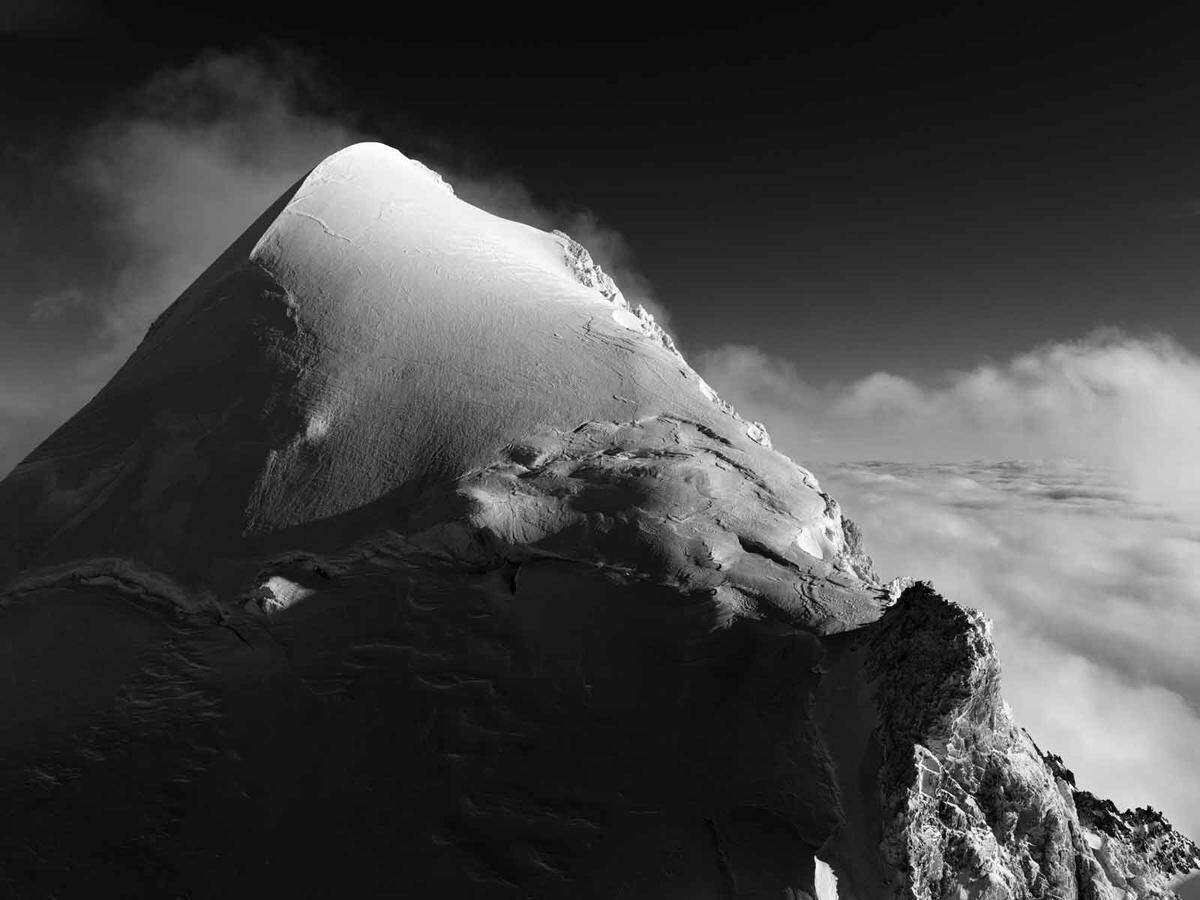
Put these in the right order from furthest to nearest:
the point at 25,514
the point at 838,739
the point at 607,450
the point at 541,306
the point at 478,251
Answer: the point at 478,251 < the point at 541,306 < the point at 25,514 < the point at 607,450 < the point at 838,739

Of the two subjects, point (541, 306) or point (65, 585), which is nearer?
point (65, 585)

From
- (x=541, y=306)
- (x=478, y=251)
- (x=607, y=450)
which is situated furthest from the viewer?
(x=478, y=251)

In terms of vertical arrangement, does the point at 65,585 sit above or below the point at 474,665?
below

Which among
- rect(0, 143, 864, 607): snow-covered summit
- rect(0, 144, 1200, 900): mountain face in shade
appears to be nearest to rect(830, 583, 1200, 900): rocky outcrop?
rect(0, 144, 1200, 900): mountain face in shade

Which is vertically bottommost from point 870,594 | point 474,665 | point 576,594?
point 474,665

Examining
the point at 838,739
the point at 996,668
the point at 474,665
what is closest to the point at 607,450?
the point at 474,665

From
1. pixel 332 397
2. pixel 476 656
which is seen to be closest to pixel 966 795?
pixel 476 656

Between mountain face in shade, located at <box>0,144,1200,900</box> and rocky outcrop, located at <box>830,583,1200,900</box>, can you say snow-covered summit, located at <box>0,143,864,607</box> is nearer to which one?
mountain face in shade, located at <box>0,144,1200,900</box>

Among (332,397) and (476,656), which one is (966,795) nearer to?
(476,656)

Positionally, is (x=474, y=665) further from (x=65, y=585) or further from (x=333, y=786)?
(x=65, y=585)

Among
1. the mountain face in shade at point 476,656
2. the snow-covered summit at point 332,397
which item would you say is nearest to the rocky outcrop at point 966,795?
the mountain face in shade at point 476,656
